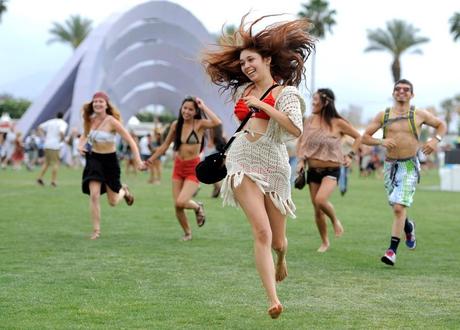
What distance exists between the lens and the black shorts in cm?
1119

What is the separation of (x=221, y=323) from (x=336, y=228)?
18.2 feet

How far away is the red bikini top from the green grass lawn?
1.39 meters

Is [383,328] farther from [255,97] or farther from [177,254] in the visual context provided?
[177,254]

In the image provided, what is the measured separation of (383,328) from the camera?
20.8 ft

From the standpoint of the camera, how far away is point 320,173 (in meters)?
11.2

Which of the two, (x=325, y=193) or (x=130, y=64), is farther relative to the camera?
(x=130, y=64)

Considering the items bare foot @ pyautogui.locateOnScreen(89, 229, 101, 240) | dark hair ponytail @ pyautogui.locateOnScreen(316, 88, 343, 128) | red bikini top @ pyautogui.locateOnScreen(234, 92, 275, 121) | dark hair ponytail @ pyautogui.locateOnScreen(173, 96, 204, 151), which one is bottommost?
bare foot @ pyautogui.locateOnScreen(89, 229, 101, 240)

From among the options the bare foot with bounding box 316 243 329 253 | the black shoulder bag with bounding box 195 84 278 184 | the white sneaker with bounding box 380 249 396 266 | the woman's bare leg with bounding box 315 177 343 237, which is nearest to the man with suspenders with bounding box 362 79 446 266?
the white sneaker with bounding box 380 249 396 266

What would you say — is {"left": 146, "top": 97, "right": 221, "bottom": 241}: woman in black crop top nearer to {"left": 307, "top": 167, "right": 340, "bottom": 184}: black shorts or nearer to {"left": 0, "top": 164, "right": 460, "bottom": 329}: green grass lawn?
{"left": 0, "top": 164, "right": 460, "bottom": 329}: green grass lawn

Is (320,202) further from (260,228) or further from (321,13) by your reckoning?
(321,13)

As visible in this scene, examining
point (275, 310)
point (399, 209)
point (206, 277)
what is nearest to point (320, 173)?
point (399, 209)

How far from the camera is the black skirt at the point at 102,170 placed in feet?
39.1

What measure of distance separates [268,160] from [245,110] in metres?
0.38

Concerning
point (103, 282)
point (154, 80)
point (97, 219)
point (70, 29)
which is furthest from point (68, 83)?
point (103, 282)
